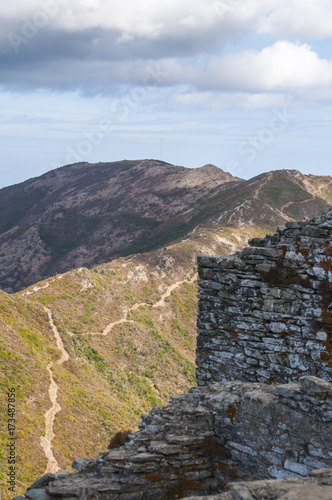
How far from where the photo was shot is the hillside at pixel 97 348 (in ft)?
78.5

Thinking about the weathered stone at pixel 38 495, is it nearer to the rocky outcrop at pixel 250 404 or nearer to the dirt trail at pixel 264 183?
the rocky outcrop at pixel 250 404

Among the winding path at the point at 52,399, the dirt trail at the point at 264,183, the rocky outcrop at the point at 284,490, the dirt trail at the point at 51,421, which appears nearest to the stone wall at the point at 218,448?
the rocky outcrop at the point at 284,490

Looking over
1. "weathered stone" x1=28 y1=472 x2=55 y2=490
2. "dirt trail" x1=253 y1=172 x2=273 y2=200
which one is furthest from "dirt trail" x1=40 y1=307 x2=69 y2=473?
"dirt trail" x1=253 y1=172 x2=273 y2=200

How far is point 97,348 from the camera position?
3706 cm

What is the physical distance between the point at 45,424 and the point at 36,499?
19.1m

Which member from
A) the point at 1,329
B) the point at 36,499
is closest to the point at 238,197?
the point at 1,329

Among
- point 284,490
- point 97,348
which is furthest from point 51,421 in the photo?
point 284,490

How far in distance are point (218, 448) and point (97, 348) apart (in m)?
30.9

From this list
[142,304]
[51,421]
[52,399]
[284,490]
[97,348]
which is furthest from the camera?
[142,304]

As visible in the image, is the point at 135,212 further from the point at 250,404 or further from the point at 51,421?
the point at 250,404

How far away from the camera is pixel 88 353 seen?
35906 mm

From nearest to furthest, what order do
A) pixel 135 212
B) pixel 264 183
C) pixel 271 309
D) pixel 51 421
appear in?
pixel 271 309 < pixel 51 421 < pixel 264 183 < pixel 135 212

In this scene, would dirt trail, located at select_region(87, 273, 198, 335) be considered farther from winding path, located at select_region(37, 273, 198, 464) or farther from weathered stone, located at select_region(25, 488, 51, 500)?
weathered stone, located at select_region(25, 488, 51, 500)

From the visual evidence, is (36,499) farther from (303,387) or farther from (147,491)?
(303,387)
